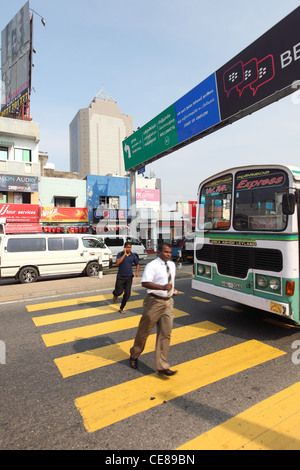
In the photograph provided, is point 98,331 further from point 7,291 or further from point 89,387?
point 7,291

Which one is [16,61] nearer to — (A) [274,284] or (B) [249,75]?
(B) [249,75]

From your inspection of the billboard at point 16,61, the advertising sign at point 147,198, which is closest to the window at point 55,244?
the billboard at point 16,61

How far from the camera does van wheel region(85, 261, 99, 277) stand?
1276cm

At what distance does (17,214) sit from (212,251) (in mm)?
19897

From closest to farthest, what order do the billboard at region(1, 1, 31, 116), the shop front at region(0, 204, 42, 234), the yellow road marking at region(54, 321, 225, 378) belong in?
the yellow road marking at region(54, 321, 225, 378) < the shop front at region(0, 204, 42, 234) < the billboard at region(1, 1, 31, 116)

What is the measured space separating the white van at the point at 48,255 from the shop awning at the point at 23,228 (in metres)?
10.9

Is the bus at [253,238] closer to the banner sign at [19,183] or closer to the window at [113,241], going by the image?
the window at [113,241]

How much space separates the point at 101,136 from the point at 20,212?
123 m

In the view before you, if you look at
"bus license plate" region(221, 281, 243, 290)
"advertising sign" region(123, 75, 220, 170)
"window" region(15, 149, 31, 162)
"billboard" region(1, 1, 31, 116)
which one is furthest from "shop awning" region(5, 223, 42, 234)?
"bus license plate" region(221, 281, 243, 290)

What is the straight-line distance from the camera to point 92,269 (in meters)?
12.9

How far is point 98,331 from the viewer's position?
18.9 ft

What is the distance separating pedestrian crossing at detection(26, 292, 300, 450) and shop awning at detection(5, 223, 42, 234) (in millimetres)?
16041

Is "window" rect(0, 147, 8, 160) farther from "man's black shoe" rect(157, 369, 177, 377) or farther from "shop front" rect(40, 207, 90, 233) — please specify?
"man's black shoe" rect(157, 369, 177, 377)

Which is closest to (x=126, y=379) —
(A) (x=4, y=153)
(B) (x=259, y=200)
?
(B) (x=259, y=200)
